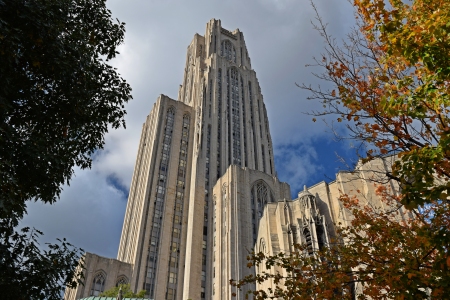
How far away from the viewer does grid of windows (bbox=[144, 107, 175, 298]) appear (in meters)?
56.8

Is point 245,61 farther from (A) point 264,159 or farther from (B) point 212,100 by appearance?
(A) point 264,159

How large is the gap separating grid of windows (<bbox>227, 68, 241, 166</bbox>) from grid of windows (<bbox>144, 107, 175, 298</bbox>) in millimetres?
12575

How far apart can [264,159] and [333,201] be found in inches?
1429

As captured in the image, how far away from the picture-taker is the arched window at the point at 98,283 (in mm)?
52619

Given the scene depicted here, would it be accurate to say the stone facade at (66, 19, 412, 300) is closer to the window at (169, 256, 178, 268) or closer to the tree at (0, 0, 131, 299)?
the window at (169, 256, 178, 268)

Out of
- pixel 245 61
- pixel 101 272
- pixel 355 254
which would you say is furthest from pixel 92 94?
pixel 245 61

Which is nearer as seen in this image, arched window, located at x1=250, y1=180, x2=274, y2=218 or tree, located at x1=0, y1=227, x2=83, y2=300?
tree, located at x1=0, y1=227, x2=83, y2=300

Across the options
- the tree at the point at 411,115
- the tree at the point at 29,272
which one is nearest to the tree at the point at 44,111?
the tree at the point at 29,272

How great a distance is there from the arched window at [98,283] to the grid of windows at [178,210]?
981 centimetres

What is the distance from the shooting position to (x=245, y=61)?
94062 mm

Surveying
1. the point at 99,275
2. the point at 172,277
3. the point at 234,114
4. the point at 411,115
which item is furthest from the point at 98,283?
the point at 411,115

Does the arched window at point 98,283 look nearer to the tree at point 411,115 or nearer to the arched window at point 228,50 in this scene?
the tree at point 411,115

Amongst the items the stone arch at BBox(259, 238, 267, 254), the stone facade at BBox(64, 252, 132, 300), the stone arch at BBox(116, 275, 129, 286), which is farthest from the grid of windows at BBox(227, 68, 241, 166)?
the stone arch at BBox(259, 238, 267, 254)

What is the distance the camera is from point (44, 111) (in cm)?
1206
